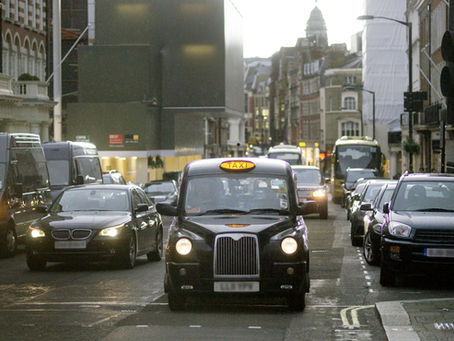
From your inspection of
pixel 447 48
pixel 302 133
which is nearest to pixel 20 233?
pixel 447 48

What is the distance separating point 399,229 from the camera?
15633 mm

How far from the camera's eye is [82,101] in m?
79.0

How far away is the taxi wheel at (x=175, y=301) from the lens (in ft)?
42.6

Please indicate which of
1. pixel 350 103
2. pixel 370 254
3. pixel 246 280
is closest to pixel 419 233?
pixel 246 280

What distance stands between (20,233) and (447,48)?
17.7 m

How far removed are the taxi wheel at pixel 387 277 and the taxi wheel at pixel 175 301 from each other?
153 inches

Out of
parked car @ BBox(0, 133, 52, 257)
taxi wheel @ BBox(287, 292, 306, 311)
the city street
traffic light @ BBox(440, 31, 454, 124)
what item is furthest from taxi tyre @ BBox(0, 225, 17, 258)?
traffic light @ BBox(440, 31, 454, 124)

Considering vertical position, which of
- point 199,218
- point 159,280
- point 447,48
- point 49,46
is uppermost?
point 49,46

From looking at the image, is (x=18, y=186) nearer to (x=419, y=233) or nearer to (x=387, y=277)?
(x=387, y=277)

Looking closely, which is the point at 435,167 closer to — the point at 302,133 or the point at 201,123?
the point at 201,123

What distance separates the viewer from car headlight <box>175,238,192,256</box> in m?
12.9

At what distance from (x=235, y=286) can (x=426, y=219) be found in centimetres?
414

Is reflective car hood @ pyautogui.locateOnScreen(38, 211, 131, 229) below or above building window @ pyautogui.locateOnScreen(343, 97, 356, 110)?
below

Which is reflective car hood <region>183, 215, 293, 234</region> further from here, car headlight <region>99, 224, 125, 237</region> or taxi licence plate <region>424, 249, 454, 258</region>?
car headlight <region>99, 224, 125, 237</region>
